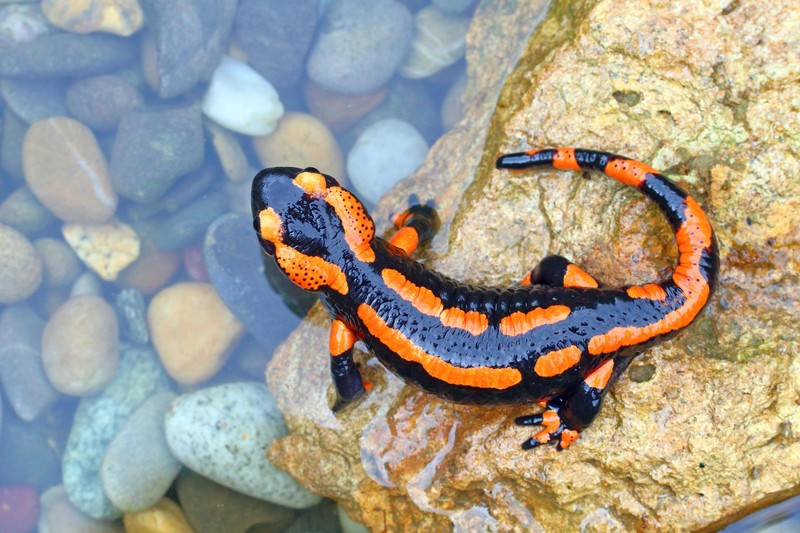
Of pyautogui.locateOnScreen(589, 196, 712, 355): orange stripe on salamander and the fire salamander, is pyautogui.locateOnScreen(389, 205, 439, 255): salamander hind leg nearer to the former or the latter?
the fire salamander

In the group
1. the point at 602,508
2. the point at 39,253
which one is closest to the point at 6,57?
the point at 39,253

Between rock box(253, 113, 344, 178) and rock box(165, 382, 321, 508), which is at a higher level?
rock box(253, 113, 344, 178)

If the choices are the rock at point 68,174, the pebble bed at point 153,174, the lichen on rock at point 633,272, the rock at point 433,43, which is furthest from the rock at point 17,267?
the rock at point 433,43

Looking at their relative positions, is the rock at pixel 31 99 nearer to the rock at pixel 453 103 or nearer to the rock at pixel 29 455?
the rock at pixel 29 455

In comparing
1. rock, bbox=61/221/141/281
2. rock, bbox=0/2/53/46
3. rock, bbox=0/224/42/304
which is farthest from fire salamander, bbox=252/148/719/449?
rock, bbox=0/2/53/46

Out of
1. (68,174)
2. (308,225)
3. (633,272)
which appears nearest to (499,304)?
(633,272)

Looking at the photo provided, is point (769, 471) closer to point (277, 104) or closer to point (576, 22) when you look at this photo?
point (576, 22)
